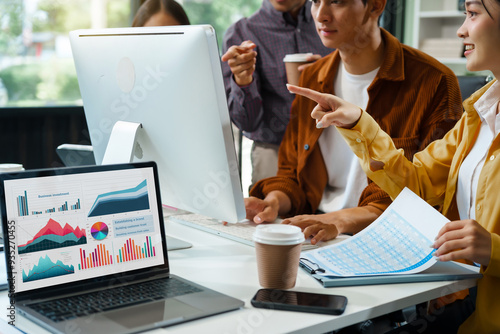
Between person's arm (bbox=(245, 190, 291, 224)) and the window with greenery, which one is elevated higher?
the window with greenery

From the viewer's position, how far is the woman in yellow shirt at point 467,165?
4.02 feet

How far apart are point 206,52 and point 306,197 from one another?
0.93 m

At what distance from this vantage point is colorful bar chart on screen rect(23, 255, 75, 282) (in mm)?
1091

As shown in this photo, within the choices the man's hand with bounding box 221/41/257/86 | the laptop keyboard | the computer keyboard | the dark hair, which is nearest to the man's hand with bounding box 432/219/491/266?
the computer keyboard

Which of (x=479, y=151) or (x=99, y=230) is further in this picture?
(x=479, y=151)

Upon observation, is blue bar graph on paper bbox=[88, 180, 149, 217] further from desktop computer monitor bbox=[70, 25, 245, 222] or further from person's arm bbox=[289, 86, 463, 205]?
person's arm bbox=[289, 86, 463, 205]

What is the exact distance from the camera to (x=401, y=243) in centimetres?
138

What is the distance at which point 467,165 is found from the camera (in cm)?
153

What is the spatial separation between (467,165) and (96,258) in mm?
938

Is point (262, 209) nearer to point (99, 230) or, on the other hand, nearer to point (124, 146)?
point (124, 146)

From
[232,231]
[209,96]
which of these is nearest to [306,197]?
[232,231]

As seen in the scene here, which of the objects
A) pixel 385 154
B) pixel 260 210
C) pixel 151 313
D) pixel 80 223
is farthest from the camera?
pixel 260 210

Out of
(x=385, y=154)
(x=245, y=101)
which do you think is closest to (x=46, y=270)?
(x=385, y=154)

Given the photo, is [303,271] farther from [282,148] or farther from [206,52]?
[282,148]
